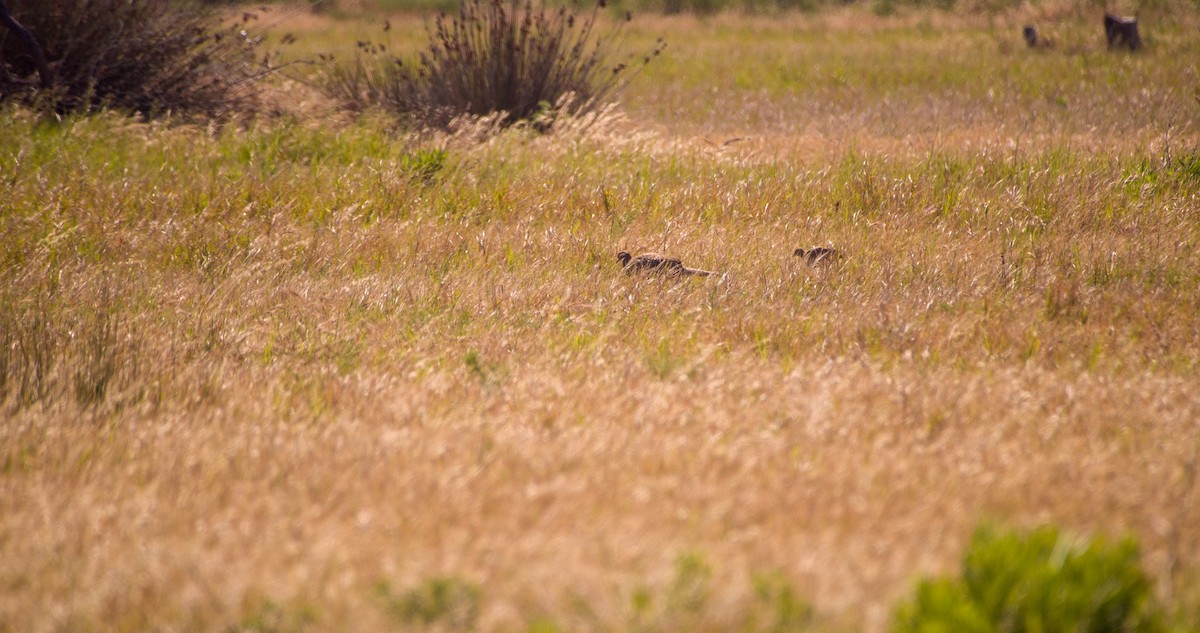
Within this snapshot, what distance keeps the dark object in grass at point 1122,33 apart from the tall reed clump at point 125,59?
12650 millimetres

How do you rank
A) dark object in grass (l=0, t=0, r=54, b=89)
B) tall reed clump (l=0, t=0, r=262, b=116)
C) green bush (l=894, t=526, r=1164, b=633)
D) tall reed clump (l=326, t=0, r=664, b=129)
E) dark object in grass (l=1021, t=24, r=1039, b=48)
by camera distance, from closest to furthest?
1. green bush (l=894, t=526, r=1164, b=633)
2. dark object in grass (l=0, t=0, r=54, b=89)
3. tall reed clump (l=0, t=0, r=262, b=116)
4. tall reed clump (l=326, t=0, r=664, b=129)
5. dark object in grass (l=1021, t=24, r=1039, b=48)

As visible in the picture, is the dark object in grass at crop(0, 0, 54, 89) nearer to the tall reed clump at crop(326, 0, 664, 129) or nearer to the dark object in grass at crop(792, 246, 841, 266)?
the tall reed clump at crop(326, 0, 664, 129)

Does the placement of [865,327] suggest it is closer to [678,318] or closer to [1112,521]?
[678,318]

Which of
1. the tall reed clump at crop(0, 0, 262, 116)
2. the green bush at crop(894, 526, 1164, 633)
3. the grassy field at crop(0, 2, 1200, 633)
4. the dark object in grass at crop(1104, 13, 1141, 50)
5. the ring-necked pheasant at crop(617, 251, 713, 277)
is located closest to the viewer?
the green bush at crop(894, 526, 1164, 633)

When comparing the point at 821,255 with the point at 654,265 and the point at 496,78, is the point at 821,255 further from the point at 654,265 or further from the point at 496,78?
the point at 496,78

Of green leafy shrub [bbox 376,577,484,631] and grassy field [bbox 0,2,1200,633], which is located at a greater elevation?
green leafy shrub [bbox 376,577,484,631]

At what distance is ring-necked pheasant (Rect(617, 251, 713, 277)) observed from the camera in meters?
4.52

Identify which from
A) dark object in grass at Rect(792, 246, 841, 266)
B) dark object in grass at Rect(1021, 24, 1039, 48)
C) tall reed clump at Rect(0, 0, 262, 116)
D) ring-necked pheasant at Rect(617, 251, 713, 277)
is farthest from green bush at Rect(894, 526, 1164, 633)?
dark object in grass at Rect(1021, 24, 1039, 48)

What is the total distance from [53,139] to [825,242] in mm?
5275

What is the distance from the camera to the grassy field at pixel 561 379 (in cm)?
212

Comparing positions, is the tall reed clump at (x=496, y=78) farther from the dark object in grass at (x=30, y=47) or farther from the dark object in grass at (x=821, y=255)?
the dark object in grass at (x=821, y=255)

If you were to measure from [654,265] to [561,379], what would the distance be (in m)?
1.50

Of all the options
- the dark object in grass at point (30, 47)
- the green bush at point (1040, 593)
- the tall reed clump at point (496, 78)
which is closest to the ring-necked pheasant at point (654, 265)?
the green bush at point (1040, 593)

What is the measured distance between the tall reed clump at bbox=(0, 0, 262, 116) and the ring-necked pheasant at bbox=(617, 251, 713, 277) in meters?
5.63
